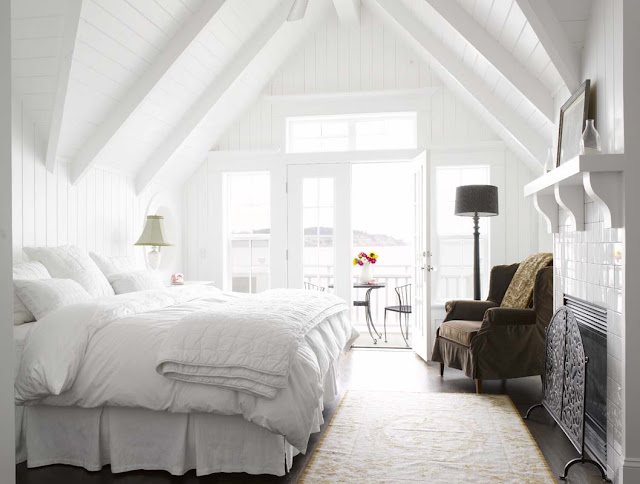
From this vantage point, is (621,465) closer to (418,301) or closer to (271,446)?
(271,446)

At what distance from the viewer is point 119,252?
518 cm

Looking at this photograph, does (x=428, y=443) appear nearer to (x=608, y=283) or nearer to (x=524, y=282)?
(x=608, y=283)

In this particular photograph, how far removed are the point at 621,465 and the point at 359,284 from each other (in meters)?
3.92

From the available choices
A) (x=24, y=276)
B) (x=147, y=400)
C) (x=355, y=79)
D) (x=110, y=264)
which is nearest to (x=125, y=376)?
(x=147, y=400)

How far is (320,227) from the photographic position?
625cm

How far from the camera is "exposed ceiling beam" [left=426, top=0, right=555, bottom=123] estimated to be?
3.81 m

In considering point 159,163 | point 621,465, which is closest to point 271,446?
point 621,465

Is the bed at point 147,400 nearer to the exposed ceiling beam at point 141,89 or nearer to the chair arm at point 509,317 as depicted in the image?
the chair arm at point 509,317

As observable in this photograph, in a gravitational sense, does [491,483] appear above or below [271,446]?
below

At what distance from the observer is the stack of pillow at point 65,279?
3.15 meters

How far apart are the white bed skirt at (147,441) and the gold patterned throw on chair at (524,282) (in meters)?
2.41

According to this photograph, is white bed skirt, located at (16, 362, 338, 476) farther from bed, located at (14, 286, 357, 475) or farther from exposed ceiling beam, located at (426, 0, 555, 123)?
exposed ceiling beam, located at (426, 0, 555, 123)

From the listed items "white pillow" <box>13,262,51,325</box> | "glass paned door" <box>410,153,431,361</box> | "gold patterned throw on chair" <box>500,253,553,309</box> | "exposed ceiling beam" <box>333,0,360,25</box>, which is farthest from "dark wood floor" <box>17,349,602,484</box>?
"exposed ceiling beam" <box>333,0,360,25</box>

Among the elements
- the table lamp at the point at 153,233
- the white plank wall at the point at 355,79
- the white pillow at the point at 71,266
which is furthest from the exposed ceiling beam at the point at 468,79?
the white pillow at the point at 71,266
